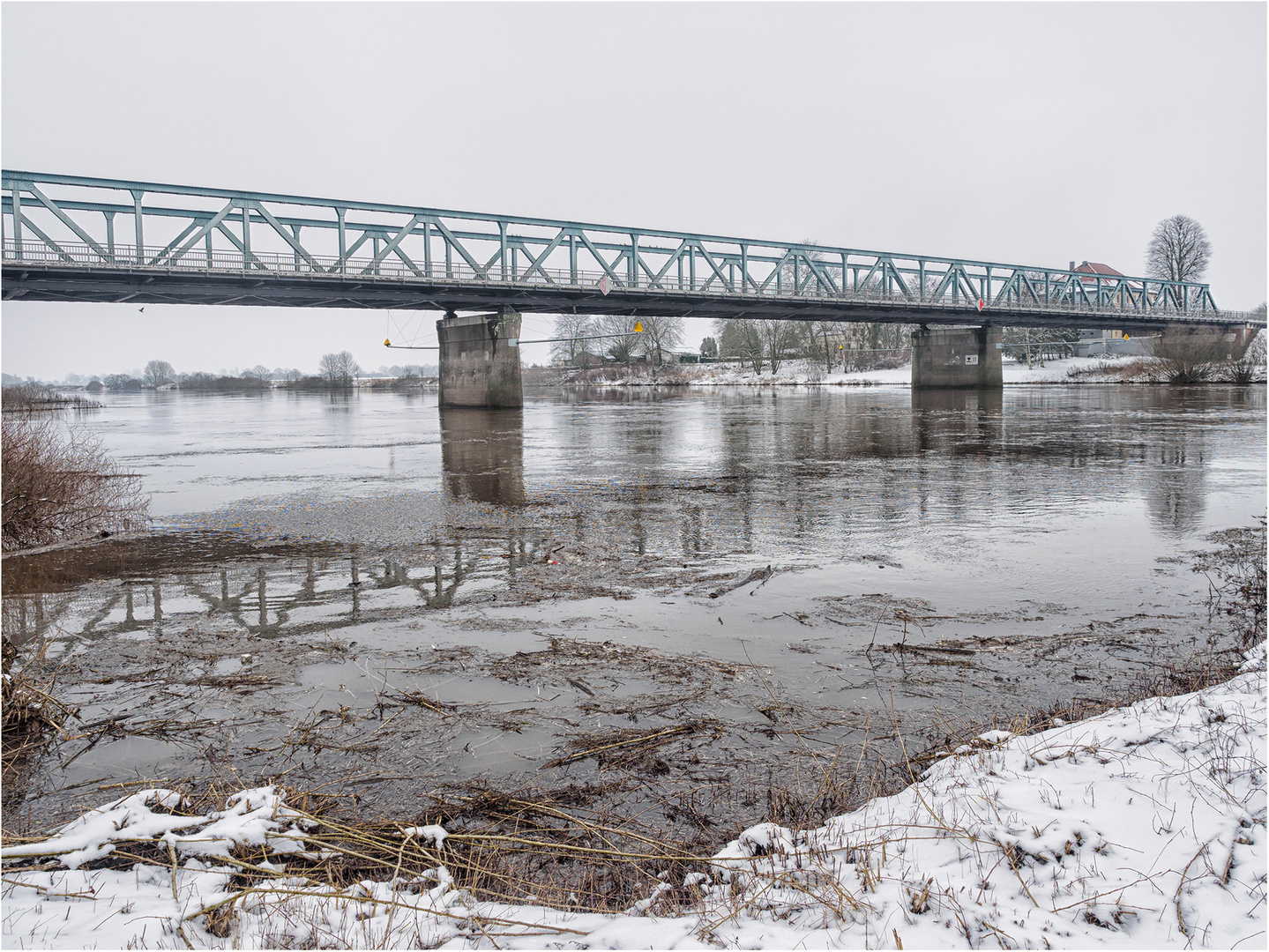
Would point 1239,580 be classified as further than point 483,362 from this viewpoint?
No

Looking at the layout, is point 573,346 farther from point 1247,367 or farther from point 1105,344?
point 1247,367

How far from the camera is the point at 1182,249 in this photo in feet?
337

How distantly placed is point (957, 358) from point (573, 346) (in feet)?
220

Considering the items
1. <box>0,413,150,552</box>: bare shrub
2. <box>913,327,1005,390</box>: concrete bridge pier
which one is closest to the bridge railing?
<box>913,327,1005,390</box>: concrete bridge pier

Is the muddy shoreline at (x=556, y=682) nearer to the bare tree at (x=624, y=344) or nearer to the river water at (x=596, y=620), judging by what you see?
the river water at (x=596, y=620)

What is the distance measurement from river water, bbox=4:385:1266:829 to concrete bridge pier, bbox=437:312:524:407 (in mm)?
33903

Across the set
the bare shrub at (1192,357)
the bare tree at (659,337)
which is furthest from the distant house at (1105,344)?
the bare tree at (659,337)

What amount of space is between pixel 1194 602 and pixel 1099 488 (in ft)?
25.9

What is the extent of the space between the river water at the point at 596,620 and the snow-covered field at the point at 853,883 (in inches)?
28.5

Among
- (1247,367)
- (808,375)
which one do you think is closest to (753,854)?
(1247,367)

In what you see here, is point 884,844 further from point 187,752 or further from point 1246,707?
point 187,752

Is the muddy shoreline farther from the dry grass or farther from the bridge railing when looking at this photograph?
the bridge railing

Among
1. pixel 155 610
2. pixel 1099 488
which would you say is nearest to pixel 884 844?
pixel 155 610

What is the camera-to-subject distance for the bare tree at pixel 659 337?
11112cm
